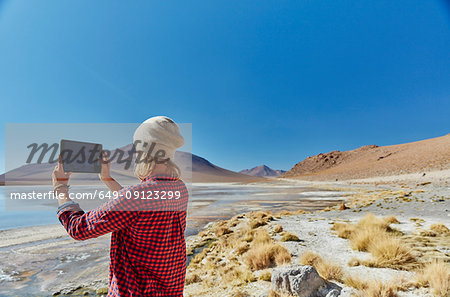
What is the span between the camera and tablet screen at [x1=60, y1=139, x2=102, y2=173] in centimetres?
130

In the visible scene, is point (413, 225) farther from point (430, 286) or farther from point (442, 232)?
point (430, 286)

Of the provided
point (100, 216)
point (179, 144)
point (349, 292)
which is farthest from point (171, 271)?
point (349, 292)

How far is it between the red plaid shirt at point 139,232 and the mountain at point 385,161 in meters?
59.4

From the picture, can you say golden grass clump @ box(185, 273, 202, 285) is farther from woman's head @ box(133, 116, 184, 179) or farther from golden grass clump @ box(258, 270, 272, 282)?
woman's head @ box(133, 116, 184, 179)

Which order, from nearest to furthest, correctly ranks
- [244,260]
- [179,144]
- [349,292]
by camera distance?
[179,144] → [349,292] → [244,260]

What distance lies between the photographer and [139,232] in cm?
108

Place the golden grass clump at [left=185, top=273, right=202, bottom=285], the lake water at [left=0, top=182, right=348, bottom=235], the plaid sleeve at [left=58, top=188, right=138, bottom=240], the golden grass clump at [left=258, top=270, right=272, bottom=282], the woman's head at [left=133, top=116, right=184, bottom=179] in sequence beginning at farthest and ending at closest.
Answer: the lake water at [left=0, top=182, right=348, bottom=235], the golden grass clump at [left=185, top=273, right=202, bottom=285], the golden grass clump at [left=258, top=270, right=272, bottom=282], the woman's head at [left=133, top=116, right=184, bottom=179], the plaid sleeve at [left=58, top=188, right=138, bottom=240]

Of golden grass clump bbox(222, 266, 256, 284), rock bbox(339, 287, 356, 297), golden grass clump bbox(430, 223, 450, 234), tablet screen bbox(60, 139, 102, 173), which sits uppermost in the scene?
tablet screen bbox(60, 139, 102, 173)

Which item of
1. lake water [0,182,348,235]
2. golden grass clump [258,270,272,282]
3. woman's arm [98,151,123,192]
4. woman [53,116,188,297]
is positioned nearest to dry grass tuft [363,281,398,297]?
golden grass clump [258,270,272,282]

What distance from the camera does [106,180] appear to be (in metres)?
1.51

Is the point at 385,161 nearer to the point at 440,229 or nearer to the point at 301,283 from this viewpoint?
the point at 440,229

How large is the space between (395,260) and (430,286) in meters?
0.97

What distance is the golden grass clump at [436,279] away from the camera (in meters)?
3.07

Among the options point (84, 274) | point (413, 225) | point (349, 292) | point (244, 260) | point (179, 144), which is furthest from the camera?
point (413, 225)
